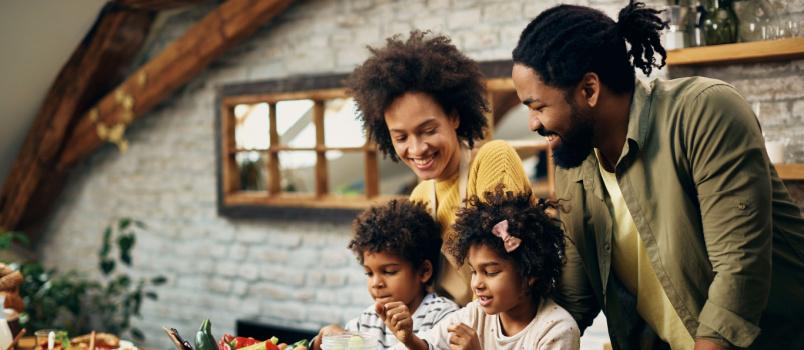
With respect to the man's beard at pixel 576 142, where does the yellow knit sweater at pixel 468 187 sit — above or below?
below

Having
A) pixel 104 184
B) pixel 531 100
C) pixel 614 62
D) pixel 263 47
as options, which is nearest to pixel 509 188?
pixel 531 100

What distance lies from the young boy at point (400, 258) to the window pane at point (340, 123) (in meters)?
5.72

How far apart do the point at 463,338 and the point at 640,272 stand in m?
0.50

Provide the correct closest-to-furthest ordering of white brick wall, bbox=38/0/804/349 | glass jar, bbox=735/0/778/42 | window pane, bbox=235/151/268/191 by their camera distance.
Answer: glass jar, bbox=735/0/778/42 → white brick wall, bbox=38/0/804/349 → window pane, bbox=235/151/268/191

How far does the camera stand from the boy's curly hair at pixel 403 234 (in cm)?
216

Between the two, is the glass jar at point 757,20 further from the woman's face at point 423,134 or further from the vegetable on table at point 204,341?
the vegetable on table at point 204,341

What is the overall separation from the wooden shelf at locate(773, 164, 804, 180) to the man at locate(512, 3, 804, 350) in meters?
1.60

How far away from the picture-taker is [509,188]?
1890 millimetres

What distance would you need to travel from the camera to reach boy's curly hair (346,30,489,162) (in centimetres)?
209

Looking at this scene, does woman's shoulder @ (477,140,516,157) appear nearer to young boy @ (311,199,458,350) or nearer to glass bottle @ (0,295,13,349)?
young boy @ (311,199,458,350)

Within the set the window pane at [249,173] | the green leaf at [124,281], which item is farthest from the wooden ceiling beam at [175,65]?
the green leaf at [124,281]

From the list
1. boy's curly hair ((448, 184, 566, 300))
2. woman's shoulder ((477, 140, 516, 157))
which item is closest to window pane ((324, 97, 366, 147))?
woman's shoulder ((477, 140, 516, 157))

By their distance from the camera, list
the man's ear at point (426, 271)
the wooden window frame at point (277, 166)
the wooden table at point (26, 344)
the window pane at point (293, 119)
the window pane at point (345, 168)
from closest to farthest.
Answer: the man's ear at point (426, 271)
the wooden table at point (26, 344)
the wooden window frame at point (277, 166)
the window pane at point (293, 119)
the window pane at point (345, 168)

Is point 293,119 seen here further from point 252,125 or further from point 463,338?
point 463,338
